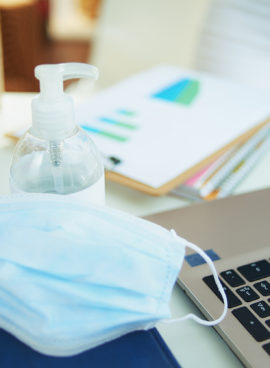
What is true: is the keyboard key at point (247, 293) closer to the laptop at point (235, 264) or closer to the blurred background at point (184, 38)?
the laptop at point (235, 264)

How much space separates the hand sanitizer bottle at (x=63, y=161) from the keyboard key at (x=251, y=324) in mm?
137

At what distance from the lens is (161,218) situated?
43 cm

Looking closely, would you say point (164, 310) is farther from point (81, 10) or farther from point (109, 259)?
point (81, 10)

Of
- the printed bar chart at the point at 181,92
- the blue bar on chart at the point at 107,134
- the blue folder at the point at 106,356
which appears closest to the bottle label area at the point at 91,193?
the blue folder at the point at 106,356

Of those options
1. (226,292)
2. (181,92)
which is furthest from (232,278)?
(181,92)

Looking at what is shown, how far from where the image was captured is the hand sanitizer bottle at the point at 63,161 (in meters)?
0.32

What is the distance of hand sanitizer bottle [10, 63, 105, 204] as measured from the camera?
32cm

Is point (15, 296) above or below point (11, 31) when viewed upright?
above

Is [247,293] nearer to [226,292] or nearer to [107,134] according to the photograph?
[226,292]

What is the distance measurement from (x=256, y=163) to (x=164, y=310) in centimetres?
34

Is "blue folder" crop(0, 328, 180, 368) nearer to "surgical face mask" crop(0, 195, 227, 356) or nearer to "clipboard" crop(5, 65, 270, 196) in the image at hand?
"surgical face mask" crop(0, 195, 227, 356)

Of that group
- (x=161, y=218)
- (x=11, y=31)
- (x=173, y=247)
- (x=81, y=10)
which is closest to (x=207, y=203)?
(x=161, y=218)

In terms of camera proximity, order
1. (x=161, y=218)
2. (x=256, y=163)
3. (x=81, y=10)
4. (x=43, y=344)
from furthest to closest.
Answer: (x=81, y=10) → (x=256, y=163) → (x=161, y=218) → (x=43, y=344)

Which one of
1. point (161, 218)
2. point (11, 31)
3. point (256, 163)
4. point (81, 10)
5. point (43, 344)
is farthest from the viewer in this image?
point (81, 10)
